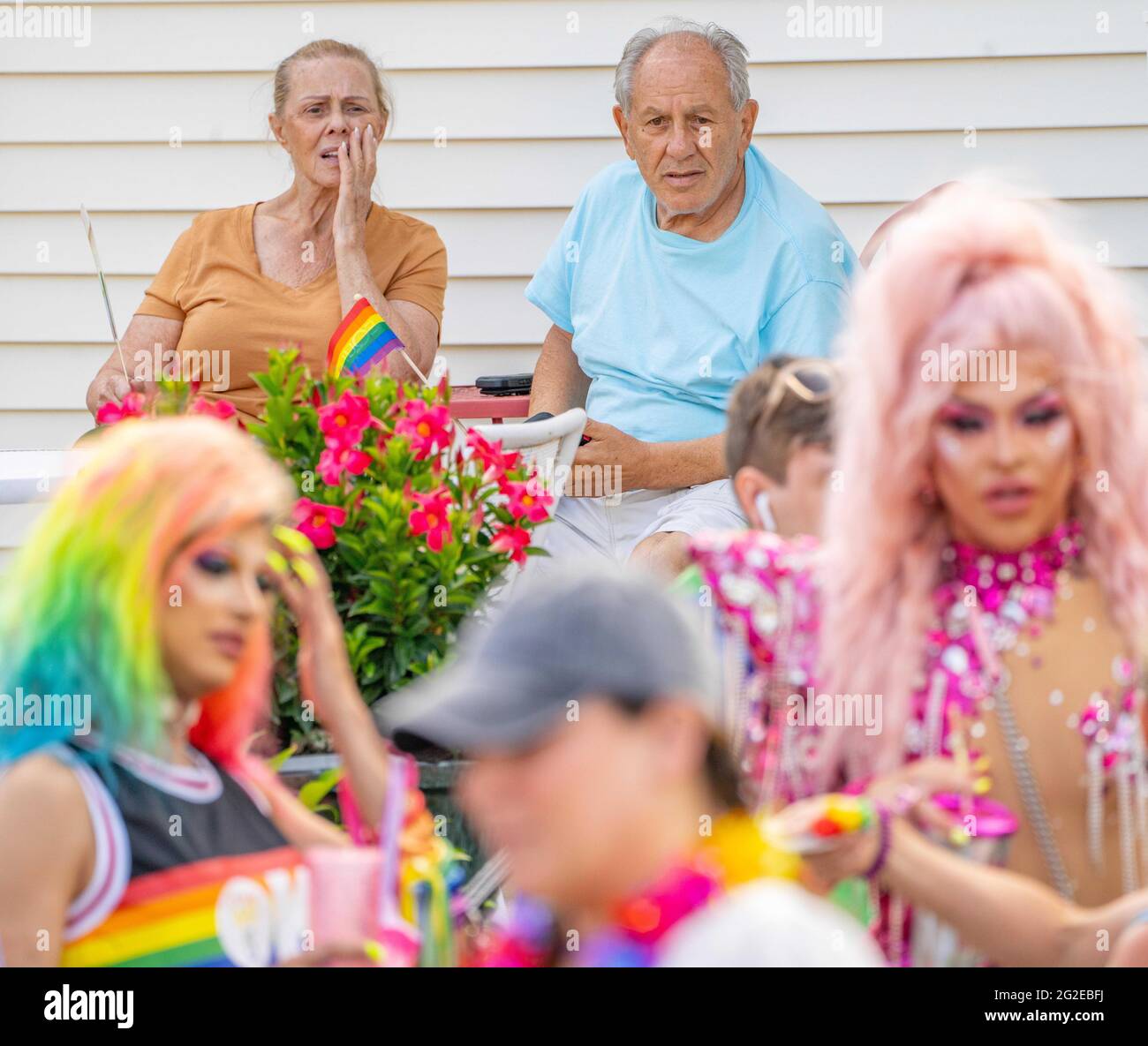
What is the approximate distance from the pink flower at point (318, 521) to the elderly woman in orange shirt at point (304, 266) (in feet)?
3.79

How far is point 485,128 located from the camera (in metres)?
4.20

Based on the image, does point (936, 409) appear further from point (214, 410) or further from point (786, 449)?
point (214, 410)

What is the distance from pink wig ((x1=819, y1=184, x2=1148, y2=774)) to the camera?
5.11 feet

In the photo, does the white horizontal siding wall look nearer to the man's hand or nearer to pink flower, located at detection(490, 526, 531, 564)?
the man's hand

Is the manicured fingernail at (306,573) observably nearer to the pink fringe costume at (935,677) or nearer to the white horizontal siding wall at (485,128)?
the pink fringe costume at (935,677)

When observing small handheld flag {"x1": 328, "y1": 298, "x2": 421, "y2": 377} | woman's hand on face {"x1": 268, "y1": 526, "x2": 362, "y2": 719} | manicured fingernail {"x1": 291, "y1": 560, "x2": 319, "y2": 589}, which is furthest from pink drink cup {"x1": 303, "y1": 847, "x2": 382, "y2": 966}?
small handheld flag {"x1": 328, "y1": 298, "x2": 421, "y2": 377}

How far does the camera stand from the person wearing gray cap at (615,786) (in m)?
1.07

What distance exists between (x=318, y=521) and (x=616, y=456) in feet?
3.39

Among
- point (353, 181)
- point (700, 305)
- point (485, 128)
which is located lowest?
point (700, 305)

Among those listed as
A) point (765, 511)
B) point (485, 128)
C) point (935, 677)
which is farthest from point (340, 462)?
point (485, 128)

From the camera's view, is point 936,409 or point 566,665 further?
point 936,409

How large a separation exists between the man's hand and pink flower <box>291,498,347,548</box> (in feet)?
3.21

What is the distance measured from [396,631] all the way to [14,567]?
3.45 ft
